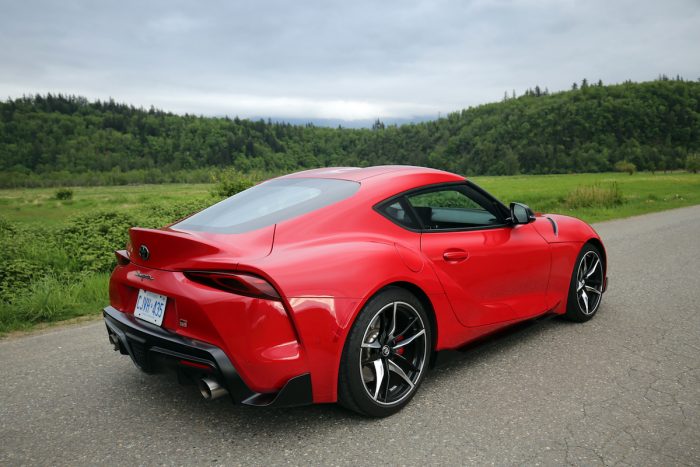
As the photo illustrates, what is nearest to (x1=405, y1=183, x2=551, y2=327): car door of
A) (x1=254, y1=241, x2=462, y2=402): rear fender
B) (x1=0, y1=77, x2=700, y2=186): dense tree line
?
(x1=254, y1=241, x2=462, y2=402): rear fender

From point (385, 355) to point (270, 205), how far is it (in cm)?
110

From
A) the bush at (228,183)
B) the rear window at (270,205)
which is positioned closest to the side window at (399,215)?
the rear window at (270,205)

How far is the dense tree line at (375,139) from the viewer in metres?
112

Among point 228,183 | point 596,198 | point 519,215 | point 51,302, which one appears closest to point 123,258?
point 519,215

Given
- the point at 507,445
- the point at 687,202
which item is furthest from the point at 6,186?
the point at 507,445

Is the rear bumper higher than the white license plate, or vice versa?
the white license plate

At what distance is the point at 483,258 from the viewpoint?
340 cm

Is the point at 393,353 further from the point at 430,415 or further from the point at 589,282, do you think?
the point at 589,282

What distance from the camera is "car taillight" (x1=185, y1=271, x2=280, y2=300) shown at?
2.39m

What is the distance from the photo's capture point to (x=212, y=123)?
139375 millimetres

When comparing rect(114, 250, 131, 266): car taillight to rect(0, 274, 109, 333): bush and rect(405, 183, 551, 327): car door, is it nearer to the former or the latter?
rect(405, 183, 551, 327): car door

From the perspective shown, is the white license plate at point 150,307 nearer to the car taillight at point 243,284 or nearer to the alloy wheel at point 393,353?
the car taillight at point 243,284

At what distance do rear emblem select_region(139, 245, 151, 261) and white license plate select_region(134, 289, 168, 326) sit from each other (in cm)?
18

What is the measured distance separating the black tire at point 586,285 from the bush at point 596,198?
16.6 m
